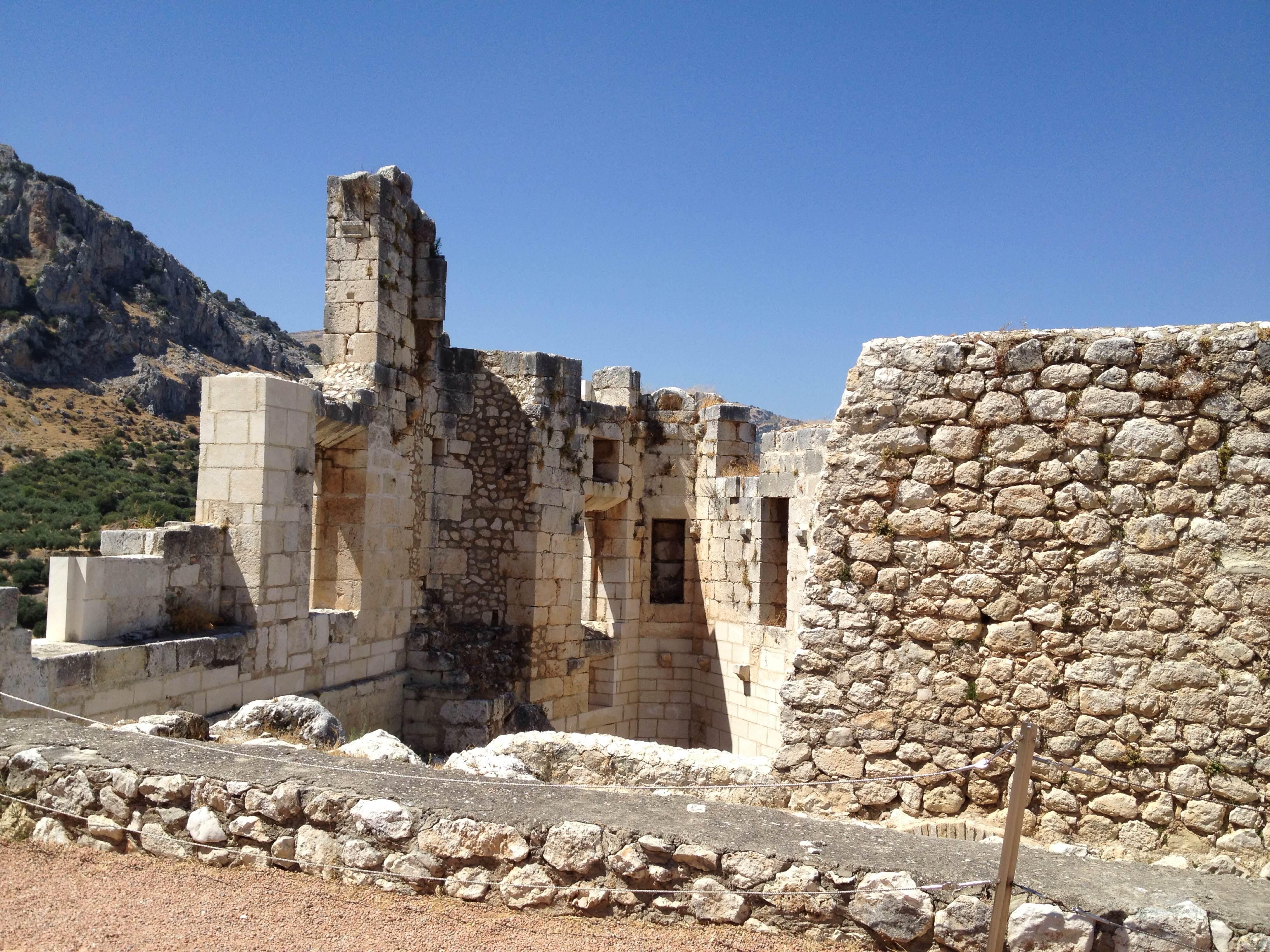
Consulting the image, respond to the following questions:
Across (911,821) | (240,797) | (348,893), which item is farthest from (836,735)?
(240,797)

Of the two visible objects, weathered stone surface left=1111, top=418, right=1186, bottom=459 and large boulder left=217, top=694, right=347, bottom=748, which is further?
large boulder left=217, top=694, right=347, bottom=748

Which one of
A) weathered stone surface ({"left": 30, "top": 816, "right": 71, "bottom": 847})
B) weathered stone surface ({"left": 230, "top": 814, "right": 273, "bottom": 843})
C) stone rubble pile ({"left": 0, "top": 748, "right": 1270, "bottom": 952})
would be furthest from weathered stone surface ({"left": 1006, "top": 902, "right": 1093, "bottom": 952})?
weathered stone surface ({"left": 30, "top": 816, "right": 71, "bottom": 847})

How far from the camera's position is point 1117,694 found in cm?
466

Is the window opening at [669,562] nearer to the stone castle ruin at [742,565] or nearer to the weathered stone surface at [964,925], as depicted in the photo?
the stone castle ruin at [742,565]

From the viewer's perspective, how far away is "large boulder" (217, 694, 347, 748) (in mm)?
6125

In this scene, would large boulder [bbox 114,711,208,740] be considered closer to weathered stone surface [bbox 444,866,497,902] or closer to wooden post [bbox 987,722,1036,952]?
weathered stone surface [bbox 444,866,497,902]

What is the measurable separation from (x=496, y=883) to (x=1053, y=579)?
9.92ft

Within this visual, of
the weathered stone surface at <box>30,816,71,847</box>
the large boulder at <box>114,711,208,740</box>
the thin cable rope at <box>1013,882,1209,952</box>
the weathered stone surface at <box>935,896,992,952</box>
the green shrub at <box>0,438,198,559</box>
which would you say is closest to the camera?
the thin cable rope at <box>1013,882,1209,952</box>

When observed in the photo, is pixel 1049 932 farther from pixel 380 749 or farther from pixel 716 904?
pixel 380 749

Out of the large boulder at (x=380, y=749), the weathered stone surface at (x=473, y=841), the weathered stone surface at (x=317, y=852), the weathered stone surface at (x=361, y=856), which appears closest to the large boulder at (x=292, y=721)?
the large boulder at (x=380, y=749)

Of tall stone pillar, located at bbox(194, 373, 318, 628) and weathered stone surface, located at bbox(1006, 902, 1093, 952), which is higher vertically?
tall stone pillar, located at bbox(194, 373, 318, 628)

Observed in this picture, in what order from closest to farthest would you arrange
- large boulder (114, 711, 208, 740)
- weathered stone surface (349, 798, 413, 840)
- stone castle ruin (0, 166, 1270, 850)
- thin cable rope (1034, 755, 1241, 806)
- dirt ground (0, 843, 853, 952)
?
dirt ground (0, 843, 853, 952) → weathered stone surface (349, 798, 413, 840) → thin cable rope (1034, 755, 1241, 806) → stone castle ruin (0, 166, 1270, 850) → large boulder (114, 711, 208, 740)

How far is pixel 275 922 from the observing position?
3.62 meters

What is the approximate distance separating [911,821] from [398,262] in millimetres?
7885
